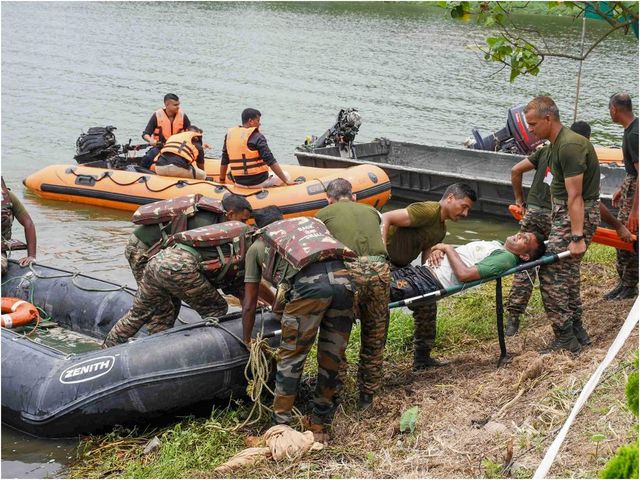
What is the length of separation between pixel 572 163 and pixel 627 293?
199cm

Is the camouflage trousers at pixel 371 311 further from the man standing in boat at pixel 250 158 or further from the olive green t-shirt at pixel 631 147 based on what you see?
the man standing in boat at pixel 250 158

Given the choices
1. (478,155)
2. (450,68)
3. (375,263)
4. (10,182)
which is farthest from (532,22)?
(375,263)

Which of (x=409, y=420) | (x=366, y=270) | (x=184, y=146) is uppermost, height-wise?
(x=366, y=270)

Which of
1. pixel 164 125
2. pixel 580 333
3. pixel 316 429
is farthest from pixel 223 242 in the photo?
pixel 164 125

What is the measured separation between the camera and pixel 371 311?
5.77 meters

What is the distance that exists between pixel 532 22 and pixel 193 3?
13.5 meters

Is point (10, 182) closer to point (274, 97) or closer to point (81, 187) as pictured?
point (81, 187)

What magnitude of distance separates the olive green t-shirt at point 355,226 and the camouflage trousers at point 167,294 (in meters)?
1.11

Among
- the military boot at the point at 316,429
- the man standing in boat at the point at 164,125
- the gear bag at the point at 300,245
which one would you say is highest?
the gear bag at the point at 300,245

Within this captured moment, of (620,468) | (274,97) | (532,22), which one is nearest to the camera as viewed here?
(620,468)

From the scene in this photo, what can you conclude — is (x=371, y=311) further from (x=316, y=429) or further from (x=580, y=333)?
(x=580, y=333)

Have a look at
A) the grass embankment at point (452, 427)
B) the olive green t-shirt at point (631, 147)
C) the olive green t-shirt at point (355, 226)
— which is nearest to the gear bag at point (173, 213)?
the olive green t-shirt at point (355, 226)

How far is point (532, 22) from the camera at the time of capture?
3114cm

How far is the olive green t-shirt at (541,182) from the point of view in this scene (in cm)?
670
